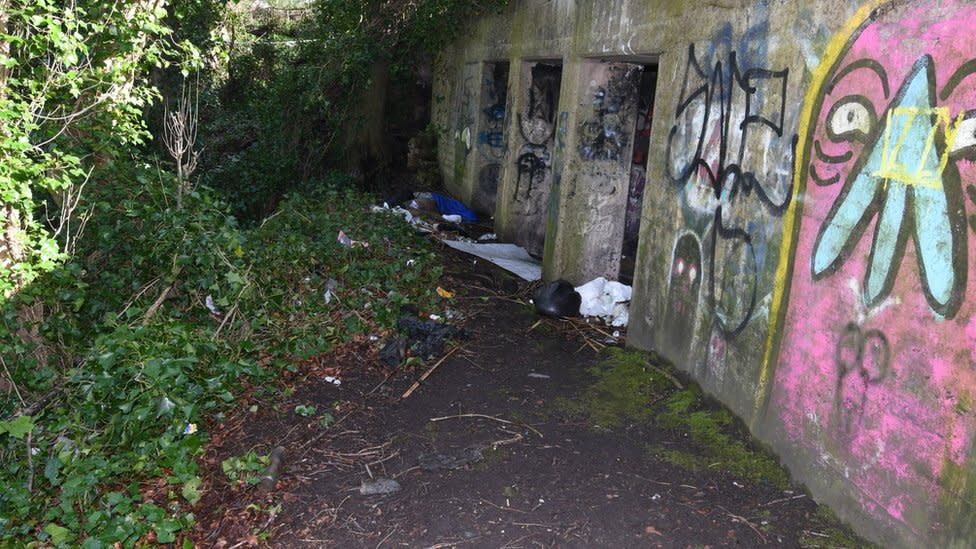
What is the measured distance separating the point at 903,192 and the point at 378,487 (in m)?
3.06

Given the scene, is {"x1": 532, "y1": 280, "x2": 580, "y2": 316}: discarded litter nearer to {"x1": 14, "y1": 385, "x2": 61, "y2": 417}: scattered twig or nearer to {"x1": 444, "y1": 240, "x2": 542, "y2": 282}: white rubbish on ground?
{"x1": 444, "y1": 240, "x2": 542, "y2": 282}: white rubbish on ground

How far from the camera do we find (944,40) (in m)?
3.16

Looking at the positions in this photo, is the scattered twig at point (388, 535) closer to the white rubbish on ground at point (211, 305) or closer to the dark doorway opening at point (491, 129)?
the white rubbish on ground at point (211, 305)

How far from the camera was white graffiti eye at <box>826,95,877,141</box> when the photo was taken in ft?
11.8

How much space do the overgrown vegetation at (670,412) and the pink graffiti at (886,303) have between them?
14.0 inches

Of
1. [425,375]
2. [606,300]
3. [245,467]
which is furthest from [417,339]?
[245,467]

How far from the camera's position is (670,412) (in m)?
5.18

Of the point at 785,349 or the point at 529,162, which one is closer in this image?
the point at 785,349

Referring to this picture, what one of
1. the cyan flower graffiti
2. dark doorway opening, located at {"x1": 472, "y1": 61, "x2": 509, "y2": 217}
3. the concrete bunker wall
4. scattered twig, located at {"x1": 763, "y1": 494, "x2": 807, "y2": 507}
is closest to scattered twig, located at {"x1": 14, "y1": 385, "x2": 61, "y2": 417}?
the concrete bunker wall

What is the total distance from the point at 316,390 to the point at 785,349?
10.7ft

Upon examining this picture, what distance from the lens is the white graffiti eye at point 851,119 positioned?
359 cm

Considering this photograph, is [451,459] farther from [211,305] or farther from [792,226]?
[211,305]

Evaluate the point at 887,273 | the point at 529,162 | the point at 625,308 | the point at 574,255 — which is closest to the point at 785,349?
the point at 887,273

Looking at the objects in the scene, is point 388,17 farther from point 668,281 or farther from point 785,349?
point 785,349
